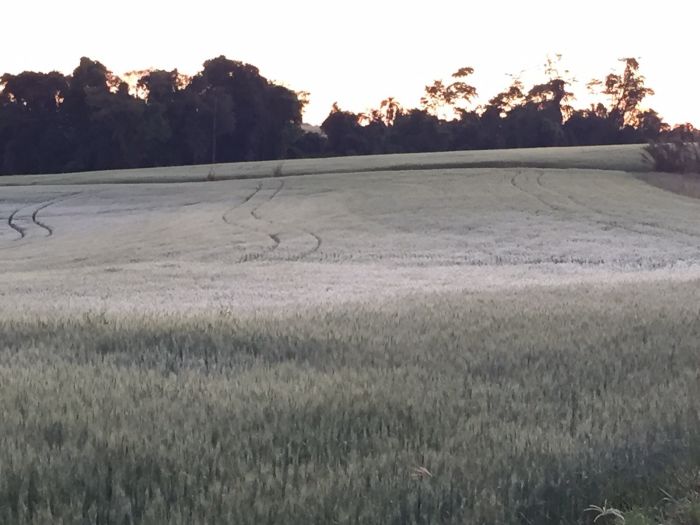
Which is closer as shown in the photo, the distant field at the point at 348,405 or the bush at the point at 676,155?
the distant field at the point at 348,405

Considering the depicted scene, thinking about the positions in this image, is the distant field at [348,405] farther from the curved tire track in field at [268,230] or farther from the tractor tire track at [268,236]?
the curved tire track in field at [268,230]

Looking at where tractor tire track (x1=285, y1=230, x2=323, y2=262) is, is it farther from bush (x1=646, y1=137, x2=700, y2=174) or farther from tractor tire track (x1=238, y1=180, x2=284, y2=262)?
bush (x1=646, y1=137, x2=700, y2=174)

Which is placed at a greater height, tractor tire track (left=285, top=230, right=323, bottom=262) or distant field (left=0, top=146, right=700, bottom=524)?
distant field (left=0, top=146, right=700, bottom=524)

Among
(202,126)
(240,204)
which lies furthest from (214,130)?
(240,204)

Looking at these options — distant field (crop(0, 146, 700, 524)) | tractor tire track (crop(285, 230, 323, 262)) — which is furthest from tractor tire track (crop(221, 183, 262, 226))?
distant field (crop(0, 146, 700, 524))

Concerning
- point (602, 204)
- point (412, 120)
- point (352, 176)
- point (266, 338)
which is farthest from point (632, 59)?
point (266, 338)

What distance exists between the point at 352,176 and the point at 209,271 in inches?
1079

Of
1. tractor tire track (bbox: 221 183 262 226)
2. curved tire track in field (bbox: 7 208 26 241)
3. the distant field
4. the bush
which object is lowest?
curved tire track in field (bbox: 7 208 26 241)

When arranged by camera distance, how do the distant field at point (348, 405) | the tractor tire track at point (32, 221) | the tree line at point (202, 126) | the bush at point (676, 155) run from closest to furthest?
the distant field at point (348, 405), the tractor tire track at point (32, 221), the bush at point (676, 155), the tree line at point (202, 126)

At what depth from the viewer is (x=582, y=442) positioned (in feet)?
12.4

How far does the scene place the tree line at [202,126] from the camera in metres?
67.0

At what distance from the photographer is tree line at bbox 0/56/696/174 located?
2638 inches

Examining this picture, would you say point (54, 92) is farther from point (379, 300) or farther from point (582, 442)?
point (582, 442)

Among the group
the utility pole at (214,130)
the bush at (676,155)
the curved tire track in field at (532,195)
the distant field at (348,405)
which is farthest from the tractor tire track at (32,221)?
the bush at (676,155)
